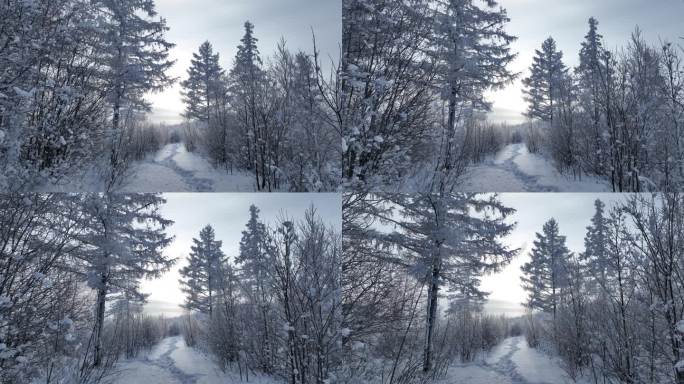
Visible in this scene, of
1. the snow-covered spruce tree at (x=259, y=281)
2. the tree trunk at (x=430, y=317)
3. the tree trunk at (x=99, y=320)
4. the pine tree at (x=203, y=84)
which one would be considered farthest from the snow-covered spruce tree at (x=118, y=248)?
the tree trunk at (x=430, y=317)

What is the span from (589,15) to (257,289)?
4.32 metres

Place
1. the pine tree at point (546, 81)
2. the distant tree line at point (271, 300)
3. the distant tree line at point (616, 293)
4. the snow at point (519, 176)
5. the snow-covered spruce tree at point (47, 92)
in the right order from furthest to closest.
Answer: the distant tree line at point (616, 293) < the distant tree line at point (271, 300) < the pine tree at point (546, 81) < the snow at point (519, 176) < the snow-covered spruce tree at point (47, 92)

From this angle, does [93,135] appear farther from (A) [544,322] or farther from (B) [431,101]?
(A) [544,322]

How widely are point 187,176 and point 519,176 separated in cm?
291

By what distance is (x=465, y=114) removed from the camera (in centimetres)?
454

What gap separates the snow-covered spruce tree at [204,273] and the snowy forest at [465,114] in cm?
153

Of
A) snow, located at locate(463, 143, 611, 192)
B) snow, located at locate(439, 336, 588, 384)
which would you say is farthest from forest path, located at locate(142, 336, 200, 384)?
snow, located at locate(463, 143, 611, 192)

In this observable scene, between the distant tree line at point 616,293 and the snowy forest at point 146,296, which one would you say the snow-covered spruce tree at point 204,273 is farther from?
the distant tree line at point 616,293

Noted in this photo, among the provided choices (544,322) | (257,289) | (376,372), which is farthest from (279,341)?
(544,322)

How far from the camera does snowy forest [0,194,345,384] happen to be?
4.62 m

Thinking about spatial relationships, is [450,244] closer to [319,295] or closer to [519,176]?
[519,176]

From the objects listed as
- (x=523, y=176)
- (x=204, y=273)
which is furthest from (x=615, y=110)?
(x=204, y=273)

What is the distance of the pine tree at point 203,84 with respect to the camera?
444cm

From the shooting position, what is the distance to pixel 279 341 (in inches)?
200
